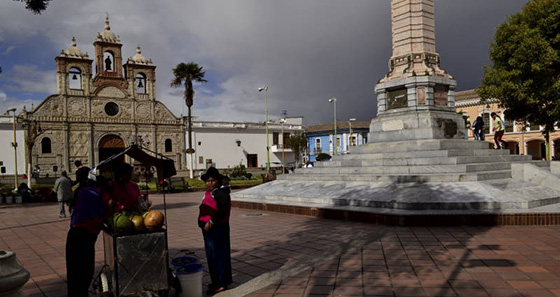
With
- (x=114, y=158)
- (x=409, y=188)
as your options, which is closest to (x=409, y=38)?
(x=409, y=188)

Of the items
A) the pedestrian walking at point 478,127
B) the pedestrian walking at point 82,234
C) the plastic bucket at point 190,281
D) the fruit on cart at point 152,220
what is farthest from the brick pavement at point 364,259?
the pedestrian walking at point 478,127

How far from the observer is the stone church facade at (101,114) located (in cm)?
4097

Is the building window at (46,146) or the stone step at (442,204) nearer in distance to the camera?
the stone step at (442,204)

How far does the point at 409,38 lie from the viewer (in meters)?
14.4

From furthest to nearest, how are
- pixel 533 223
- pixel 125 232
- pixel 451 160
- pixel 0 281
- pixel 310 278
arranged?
pixel 451 160 < pixel 533 223 < pixel 310 278 < pixel 125 232 < pixel 0 281

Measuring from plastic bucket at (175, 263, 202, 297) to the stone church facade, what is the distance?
39.7 m

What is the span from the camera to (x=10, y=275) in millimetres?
3773

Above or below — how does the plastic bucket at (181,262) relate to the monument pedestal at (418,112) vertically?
below

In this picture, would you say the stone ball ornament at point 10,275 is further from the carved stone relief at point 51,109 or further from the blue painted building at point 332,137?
the blue painted building at point 332,137

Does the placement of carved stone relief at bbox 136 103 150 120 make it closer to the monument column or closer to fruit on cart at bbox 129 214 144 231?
the monument column

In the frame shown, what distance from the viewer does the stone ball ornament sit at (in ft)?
12.2

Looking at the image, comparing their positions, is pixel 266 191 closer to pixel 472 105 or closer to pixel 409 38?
pixel 409 38

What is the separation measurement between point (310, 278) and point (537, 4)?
2338cm

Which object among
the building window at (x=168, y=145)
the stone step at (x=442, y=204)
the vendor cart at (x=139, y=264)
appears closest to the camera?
the vendor cart at (x=139, y=264)
